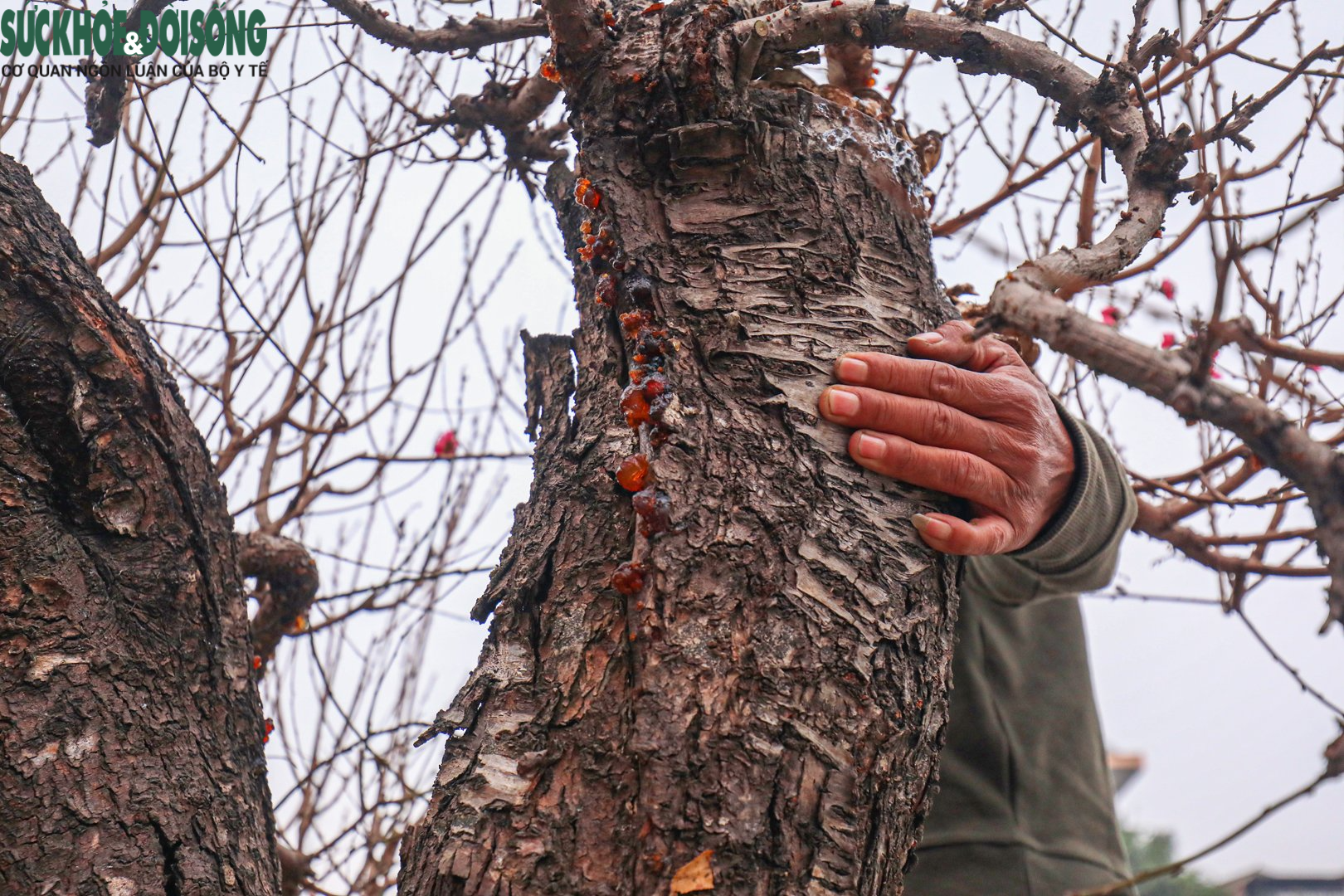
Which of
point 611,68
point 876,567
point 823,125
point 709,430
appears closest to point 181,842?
point 709,430

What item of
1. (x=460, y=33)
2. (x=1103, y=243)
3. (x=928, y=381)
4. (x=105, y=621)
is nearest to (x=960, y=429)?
(x=928, y=381)

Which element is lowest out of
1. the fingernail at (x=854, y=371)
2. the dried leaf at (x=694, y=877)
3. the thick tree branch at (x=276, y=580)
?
the dried leaf at (x=694, y=877)

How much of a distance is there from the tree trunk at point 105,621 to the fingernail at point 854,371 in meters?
1.07

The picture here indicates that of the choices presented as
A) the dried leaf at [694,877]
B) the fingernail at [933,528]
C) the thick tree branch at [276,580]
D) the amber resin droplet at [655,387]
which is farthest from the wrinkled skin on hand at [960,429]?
the thick tree branch at [276,580]

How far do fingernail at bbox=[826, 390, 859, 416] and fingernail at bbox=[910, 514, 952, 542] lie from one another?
7.2 inches

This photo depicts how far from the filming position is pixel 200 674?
4.82 feet

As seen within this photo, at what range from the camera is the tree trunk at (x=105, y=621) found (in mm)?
1269

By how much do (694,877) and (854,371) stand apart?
738mm

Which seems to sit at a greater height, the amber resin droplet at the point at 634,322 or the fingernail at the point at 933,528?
the amber resin droplet at the point at 634,322

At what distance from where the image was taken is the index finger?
140 cm

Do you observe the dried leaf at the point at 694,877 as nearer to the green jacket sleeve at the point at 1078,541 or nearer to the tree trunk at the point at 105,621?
the tree trunk at the point at 105,621

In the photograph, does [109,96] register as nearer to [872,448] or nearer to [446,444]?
[446,444]

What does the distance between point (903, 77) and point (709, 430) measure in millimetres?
1769

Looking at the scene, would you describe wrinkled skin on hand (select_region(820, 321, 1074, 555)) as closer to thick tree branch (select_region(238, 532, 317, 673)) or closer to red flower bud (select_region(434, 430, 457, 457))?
thick tree branch (select_region(238, 532, 317, 673))
